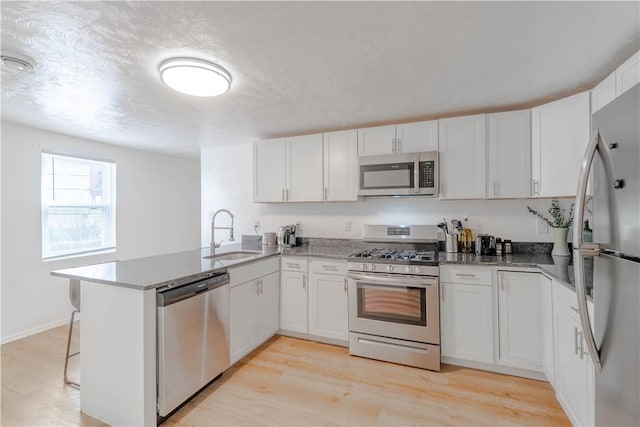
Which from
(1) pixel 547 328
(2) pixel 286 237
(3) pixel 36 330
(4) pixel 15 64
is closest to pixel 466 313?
(1) pixel 547 328

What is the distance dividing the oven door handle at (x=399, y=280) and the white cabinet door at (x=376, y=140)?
4.17 feet

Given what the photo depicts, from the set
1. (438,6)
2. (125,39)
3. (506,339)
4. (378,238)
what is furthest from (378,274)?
(125,39)

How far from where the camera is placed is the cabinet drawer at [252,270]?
2.53 metres

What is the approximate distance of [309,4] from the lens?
1.34m

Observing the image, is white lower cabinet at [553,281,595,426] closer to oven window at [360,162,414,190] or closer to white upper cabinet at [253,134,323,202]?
oven window at [360,162,414,190]

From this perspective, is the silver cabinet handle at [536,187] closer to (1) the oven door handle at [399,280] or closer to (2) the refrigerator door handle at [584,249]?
(1) the oven door handle at [399,280]

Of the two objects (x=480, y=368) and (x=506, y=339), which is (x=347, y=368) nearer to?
(x=480, y=368)

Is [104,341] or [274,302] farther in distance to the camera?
[274,302]

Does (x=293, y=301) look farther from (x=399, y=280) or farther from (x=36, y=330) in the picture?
(x=36, y=330)

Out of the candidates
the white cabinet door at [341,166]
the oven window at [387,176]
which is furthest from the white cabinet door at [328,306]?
the oven window at [387,176]

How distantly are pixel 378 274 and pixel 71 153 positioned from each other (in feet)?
13.2

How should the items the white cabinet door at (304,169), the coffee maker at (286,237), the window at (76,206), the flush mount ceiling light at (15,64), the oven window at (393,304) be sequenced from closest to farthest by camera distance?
1. the flush mount ceiling light at (15,64)
2. the oven window at (393,304)
3. the white cabinet door at (304,169)
4. the window at (76,206)
5. the coffee maker at (286,237)

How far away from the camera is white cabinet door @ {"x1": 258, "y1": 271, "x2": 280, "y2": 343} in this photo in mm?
2887

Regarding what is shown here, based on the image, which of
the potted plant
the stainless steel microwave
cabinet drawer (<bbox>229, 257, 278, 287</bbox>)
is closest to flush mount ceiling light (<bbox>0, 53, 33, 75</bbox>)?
cabinet drawer (<bbox>229, 257, 278, 287</bbox>)
